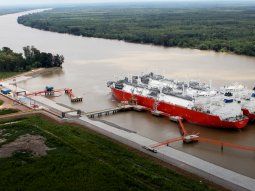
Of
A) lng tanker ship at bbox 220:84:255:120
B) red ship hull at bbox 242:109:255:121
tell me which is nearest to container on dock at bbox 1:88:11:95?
lng tanker ship at bbox 220:84:255:120

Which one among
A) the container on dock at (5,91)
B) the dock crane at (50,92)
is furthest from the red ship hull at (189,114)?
the container on dock at (5,91)

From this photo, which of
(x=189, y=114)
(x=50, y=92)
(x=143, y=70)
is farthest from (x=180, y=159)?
(x=143, y=70)

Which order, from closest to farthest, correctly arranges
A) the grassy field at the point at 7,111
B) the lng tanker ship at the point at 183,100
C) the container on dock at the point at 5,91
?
1. the lng tanker ship at the point at 183,100
2. the grassy field at the point at 7,111
3. the container on dock at the point at 5,91

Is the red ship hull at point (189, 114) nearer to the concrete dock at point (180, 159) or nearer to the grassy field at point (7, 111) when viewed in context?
the concrete dock at point (180, 159)

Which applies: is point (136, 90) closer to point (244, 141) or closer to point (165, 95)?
point (165, 95)

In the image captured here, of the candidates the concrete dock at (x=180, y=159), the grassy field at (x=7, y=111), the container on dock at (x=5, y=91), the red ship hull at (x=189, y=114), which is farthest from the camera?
the container on dock at (x=5, y=91)

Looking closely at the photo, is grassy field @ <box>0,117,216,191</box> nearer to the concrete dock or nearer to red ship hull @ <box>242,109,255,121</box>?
the concrete dock

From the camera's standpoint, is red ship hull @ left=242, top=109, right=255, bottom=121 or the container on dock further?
the container on dock

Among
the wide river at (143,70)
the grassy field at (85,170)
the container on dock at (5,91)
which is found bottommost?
the wide river at (143,70)
